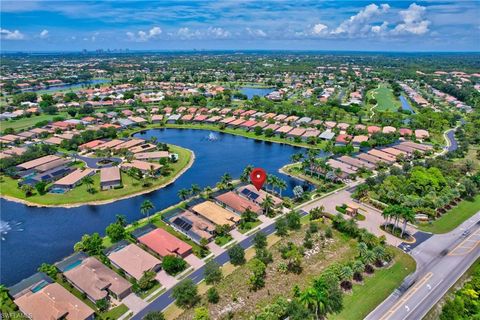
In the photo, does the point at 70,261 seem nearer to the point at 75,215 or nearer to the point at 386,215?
the point at 75,215

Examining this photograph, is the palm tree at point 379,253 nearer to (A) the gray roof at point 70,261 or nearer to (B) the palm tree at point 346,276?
(B) the palm tree at point 346,276

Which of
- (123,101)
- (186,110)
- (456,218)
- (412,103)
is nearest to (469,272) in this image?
(456,218)

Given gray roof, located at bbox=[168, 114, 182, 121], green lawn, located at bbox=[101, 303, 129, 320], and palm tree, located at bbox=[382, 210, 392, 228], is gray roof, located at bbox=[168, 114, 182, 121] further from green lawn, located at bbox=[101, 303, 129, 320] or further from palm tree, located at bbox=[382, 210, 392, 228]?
green lawn, located at bbox=[101, 303, 129, 320]

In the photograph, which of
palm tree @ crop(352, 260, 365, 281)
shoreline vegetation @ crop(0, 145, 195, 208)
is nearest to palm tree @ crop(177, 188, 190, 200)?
shoreline vegetation @ crop(0, 145, 195, 208)

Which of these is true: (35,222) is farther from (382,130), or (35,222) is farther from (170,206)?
(382,130)

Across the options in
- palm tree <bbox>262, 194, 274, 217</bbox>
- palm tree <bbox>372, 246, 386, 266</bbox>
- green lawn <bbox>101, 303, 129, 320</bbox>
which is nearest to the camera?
green lawn <bbox>101, 303, 129, 320</bbox>

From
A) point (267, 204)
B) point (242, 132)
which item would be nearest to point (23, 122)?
point (242, 132)

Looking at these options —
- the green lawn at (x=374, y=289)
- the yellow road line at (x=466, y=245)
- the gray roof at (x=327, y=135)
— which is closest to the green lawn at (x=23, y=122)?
the gray roof at (x=327, y=135)
